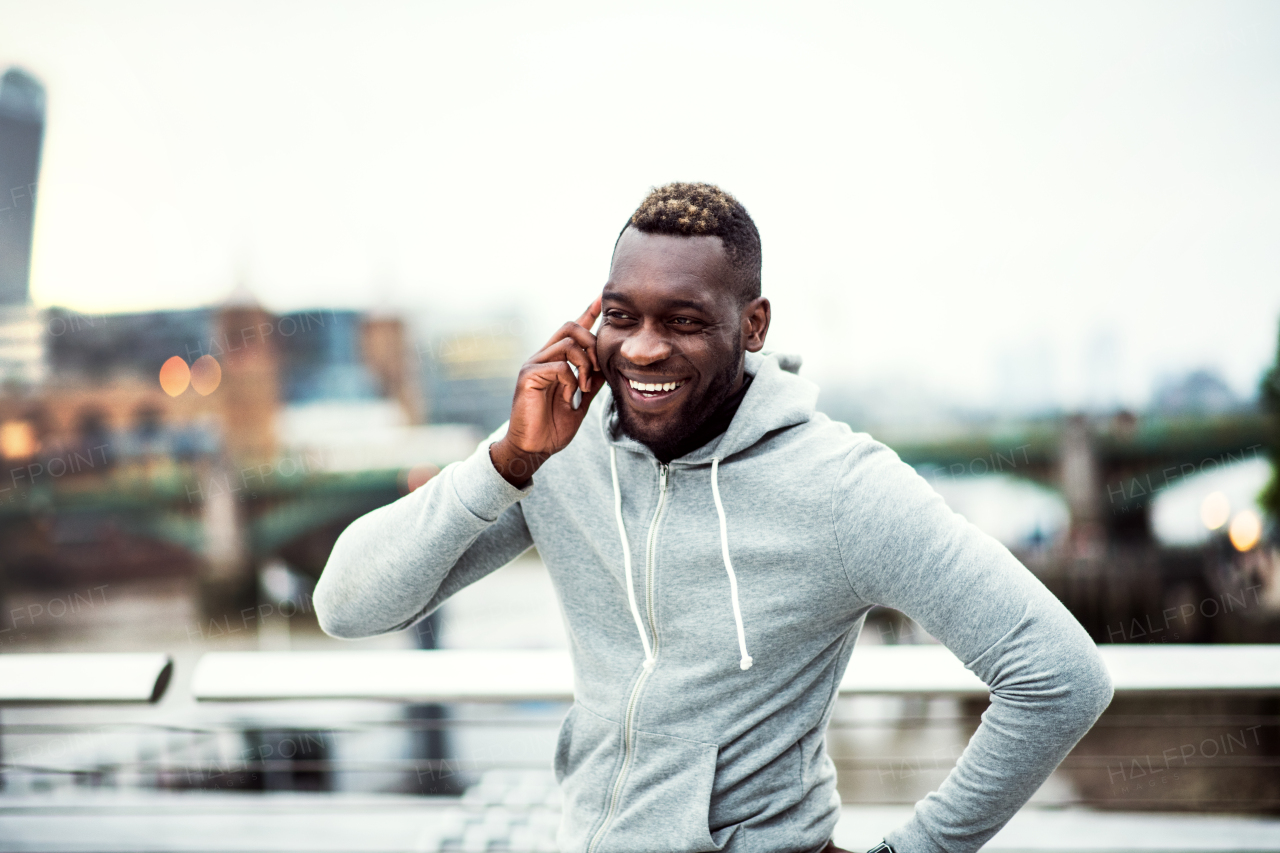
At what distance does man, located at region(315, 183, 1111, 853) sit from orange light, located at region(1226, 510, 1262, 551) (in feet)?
73.7

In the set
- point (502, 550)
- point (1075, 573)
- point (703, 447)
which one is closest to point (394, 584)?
point (502, 550)

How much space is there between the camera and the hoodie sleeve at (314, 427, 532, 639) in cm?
111

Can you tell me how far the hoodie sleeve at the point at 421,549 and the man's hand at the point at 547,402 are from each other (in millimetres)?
26

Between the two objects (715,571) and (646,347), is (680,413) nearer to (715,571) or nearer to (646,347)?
(646,347)

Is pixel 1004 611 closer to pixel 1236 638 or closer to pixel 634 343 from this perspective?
pixel 634 343

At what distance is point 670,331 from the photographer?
1.09m

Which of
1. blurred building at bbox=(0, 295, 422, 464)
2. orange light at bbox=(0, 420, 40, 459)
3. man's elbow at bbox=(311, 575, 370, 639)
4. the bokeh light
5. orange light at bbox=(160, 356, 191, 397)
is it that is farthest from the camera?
orange light at bbox=(160, 356, 191, 397)

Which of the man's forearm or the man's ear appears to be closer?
the man's forearm

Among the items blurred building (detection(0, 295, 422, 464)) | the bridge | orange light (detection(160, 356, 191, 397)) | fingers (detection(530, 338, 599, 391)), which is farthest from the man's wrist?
orange light (detection(160, 356, 191, 397))

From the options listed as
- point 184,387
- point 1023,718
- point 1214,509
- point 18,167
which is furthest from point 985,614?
point 18,167

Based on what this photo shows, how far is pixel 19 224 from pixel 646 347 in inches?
1829

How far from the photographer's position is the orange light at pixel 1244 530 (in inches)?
797

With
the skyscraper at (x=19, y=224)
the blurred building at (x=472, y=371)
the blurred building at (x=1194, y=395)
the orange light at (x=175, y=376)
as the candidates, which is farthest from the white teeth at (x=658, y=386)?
the skyscraper at (x=19, y=224)

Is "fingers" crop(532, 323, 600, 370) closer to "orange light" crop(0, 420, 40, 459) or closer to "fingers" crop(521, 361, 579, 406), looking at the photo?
"fingers" crop(521, 361, 579, 406)
